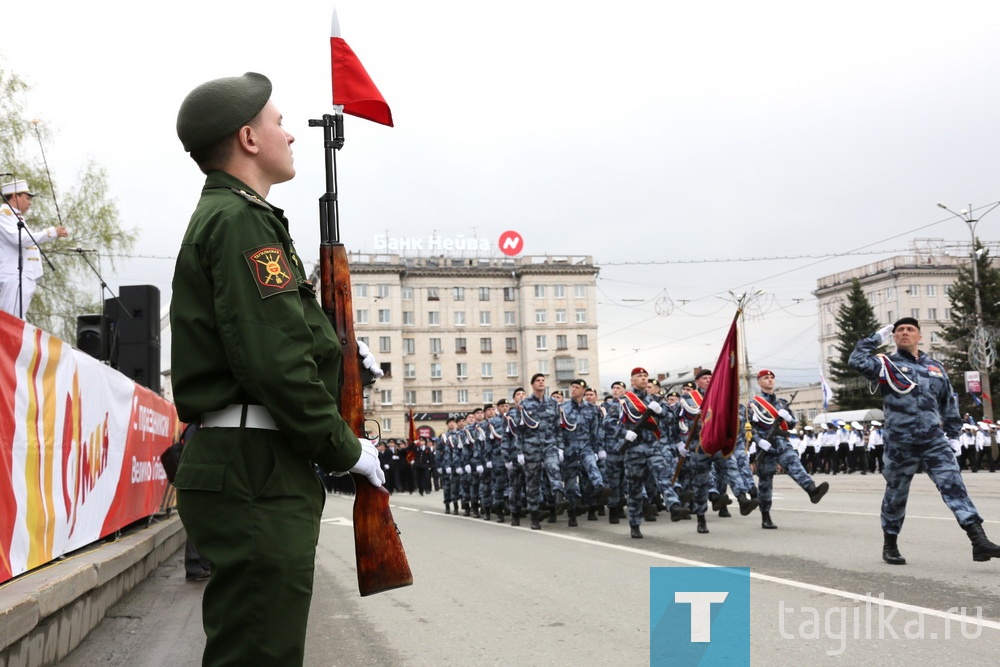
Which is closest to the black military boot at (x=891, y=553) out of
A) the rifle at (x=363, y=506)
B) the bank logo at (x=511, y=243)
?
the rifle at (x=363, y=506)

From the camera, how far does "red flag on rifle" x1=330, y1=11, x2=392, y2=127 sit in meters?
4.08

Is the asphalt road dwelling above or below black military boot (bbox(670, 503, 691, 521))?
above

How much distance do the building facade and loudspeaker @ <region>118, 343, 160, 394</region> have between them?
76.0m

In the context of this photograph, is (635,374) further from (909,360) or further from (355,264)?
(355,264)

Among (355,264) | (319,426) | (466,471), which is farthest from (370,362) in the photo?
(355,264)

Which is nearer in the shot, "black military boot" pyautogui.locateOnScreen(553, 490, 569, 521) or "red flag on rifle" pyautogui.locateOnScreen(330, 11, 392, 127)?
"red flag on rifle" pyautogui.locateOnScreen(330, 11, 392, 127)

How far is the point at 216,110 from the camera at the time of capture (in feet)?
9.14

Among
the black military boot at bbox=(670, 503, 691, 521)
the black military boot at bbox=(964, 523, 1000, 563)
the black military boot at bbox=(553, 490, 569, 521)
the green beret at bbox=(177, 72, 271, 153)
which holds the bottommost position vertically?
the black military boot at bbox=(553, 490, 569, 521)

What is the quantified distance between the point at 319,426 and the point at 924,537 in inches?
397

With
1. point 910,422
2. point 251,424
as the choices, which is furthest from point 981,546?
point 251,424

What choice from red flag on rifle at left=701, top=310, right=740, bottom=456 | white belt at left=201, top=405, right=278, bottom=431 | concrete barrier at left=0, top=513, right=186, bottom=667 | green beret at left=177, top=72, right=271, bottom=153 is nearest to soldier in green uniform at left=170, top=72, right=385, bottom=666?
white belt at left=201, top=405, right=278, bottom=431

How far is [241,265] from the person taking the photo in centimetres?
250

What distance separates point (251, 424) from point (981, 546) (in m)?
7.60

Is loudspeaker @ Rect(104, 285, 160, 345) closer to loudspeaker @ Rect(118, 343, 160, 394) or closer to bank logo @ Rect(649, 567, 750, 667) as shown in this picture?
loudspeaker @ Rect(118, 343, 160, 394)
